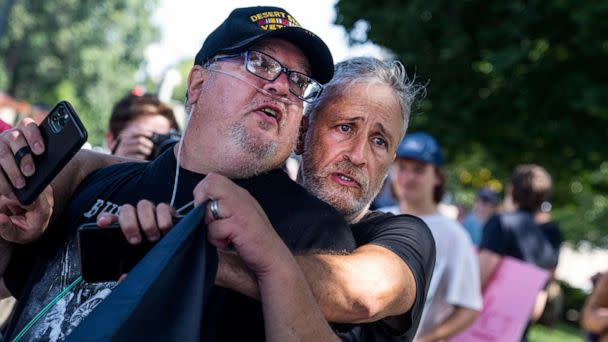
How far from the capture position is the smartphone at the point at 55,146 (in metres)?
1.98

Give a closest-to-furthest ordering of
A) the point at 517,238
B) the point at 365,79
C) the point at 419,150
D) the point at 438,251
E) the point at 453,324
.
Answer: the point at 365,79 < the point at 438,251 < the point at 453,324 < the point at 419,150 < the point at 517,238

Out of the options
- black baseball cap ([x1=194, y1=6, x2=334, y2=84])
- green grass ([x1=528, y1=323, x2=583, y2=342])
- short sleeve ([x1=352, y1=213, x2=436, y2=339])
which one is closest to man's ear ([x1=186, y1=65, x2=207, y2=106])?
black baseball cap ([x1=194, y1=6, x2=334, y2=84])

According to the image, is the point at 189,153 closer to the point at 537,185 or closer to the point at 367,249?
the point at 367,249

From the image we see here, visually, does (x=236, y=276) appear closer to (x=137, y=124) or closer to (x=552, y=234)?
(x=137, y=124)

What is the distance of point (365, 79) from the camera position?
2.74 m

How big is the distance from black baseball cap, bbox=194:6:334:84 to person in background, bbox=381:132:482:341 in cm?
226

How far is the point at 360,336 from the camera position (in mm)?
2230

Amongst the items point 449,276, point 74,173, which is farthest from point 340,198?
point 449,276

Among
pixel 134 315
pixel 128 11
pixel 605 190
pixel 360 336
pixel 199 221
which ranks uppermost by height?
pixel 199 221

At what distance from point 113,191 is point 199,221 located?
2.48ft

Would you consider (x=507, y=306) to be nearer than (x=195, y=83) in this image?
No

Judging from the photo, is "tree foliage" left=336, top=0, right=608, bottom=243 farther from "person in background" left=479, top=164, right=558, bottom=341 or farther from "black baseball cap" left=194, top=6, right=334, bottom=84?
"black baseball cap" left=194, top=6, right=334, bottom=84

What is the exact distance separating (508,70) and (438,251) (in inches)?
261

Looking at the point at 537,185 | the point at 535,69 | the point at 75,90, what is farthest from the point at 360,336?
the point at 75,90
